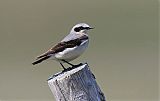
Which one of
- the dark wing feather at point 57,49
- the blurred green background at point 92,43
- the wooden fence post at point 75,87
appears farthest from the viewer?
the blurred green background at point 92,43

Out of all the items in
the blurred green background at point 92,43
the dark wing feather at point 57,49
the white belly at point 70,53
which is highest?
the blurred green background at point 92,43

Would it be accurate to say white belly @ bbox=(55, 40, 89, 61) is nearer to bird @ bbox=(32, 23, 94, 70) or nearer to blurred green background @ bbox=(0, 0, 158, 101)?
bird @ bbox=(32, 23, 94, 70)

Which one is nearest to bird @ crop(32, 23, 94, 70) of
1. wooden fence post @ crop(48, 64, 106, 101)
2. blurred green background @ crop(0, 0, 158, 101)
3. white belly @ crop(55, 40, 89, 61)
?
white belly @ crop(55, 40, 89, 61)

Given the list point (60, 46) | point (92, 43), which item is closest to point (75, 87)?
point (60, 46)

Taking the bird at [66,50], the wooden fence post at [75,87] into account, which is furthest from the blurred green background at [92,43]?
the wooden fence post at [75,87]

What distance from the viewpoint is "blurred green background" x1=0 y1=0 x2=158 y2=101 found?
1222 centimetres

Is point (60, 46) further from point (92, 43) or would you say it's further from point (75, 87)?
point (92, 43)

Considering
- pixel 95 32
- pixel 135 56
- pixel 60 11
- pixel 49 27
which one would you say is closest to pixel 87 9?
pixel 60 11

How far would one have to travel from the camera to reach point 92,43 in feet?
52.3

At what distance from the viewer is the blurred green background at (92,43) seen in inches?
481

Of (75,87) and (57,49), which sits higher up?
(57,49)

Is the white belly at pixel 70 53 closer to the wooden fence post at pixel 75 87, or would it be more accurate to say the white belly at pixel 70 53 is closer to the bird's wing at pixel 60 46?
the bird's wing at pixel 60 46

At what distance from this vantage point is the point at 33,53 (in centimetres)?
1497

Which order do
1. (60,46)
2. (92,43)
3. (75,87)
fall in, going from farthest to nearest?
(92,43), (60,46), (75,87)
